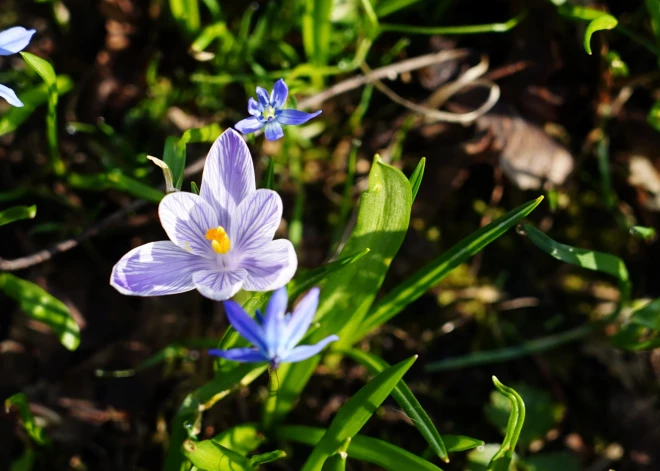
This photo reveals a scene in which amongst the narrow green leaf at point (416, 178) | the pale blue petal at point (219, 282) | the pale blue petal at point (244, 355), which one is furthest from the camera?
the narrow green leaf at point (416, 178)

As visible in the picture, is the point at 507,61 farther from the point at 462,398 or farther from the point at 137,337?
the point at 137,337

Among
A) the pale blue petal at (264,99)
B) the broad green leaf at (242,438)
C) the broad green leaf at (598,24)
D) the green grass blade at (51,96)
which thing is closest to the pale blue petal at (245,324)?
the pale blue petal at (264,99)

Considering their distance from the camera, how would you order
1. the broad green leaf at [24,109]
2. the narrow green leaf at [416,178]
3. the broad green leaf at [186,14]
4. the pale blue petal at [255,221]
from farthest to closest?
the broad green leaf at [186,14] < the broad green leaf at [24,109] < the narrow green leaf at [416,178] < the pale blue petal at [255,221]

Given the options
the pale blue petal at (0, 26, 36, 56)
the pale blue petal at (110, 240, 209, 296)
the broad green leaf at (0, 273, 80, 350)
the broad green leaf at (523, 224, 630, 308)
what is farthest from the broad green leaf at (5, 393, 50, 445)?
the broad green leaf at (523, 224, 630, 308)

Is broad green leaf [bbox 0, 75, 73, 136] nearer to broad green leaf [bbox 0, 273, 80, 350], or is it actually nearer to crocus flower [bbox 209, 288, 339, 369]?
broad green leaf [bbox 0, 273, 80, 350]

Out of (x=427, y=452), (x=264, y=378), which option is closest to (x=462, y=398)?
(x=427, y=452)

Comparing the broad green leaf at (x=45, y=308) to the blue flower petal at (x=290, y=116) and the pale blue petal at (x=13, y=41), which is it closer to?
the pale blue petal at (x=13, y=41)
